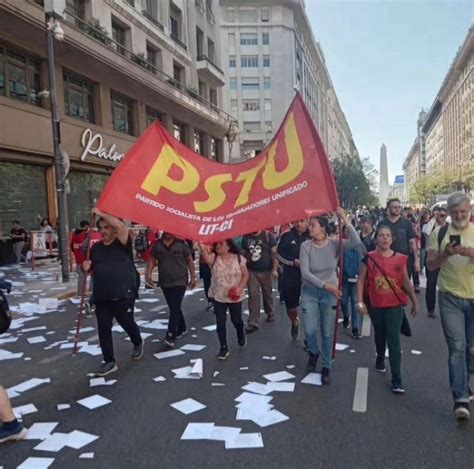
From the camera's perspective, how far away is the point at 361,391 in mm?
4598

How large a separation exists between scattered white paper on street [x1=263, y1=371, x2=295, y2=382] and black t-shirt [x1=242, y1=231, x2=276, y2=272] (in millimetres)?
2368

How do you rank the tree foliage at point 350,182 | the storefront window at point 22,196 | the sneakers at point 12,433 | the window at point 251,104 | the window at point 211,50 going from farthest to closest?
the window at point 251,104
the tree foliage at point 350,182
the window at point 211,50
the storefront window at point 22,196
the sneakers at point 12,433

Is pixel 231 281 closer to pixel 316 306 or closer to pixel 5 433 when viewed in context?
pixel 316 306

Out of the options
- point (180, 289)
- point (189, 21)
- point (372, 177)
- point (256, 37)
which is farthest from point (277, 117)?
point (180, 289)

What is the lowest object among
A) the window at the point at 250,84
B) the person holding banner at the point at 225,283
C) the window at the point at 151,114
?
the person holding banner at the point at 225,283

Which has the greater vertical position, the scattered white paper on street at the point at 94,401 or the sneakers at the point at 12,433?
the sneakers at the point at 12,433

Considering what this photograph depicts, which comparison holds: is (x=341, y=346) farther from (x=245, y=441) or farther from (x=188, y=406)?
(x=245, y=441)

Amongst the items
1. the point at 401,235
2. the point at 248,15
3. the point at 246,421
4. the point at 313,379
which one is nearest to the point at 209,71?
the point at 401,235

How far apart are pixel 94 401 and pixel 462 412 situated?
3230 millimetres

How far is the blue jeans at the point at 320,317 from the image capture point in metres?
4.96

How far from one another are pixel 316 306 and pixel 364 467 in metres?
2.05

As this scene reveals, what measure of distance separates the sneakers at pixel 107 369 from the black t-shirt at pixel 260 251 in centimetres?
270

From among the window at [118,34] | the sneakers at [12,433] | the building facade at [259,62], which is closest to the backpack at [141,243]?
the window at [118,34]

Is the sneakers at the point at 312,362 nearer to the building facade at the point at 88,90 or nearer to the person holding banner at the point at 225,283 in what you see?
the person holding banner at the point at 225,283
